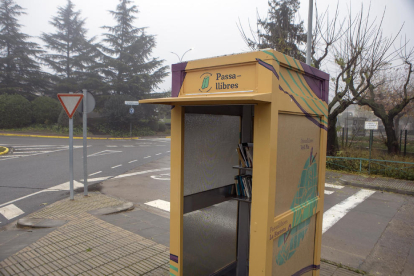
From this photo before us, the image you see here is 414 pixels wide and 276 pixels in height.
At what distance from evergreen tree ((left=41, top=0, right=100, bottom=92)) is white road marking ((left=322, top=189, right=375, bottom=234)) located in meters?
31.7

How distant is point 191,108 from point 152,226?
10.6ft

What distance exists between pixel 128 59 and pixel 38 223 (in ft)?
97.1

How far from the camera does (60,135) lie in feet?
86.6

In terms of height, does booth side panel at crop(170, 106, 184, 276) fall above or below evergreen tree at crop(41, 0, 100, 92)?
below

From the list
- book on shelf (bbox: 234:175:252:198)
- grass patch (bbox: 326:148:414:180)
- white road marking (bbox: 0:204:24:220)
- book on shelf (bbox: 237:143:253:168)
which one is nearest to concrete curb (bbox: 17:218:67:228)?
white road marking (bbox: 0:204:24:220)

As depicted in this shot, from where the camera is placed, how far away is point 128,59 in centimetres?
3266

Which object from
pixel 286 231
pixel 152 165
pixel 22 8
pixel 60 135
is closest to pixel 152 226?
pixel 286 231

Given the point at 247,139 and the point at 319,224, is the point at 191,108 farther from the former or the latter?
the point at 319,224

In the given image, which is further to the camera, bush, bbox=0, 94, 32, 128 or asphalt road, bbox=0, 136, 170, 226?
bush, bbox=0, 94, 32, 128

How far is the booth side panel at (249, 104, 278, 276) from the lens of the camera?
8.02 feet

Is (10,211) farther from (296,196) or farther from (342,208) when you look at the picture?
(342,208)

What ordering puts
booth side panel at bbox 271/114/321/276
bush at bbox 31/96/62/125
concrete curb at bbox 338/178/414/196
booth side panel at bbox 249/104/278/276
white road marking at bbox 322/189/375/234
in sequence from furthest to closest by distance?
bush at bbox 31/96/62/125
concrete curb at bbox 338/178/414/196
white road marking at bbox 322/189/375/234
booth side panel at bbox 271/114/321/276
booth side panel at bbox 249/104/278/276

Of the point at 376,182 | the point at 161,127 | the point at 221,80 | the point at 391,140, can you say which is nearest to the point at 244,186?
the point at 221,80

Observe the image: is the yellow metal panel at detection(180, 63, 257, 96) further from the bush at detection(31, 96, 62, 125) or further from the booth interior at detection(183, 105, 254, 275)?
the bush at detection(31, 96, 62, 125)
